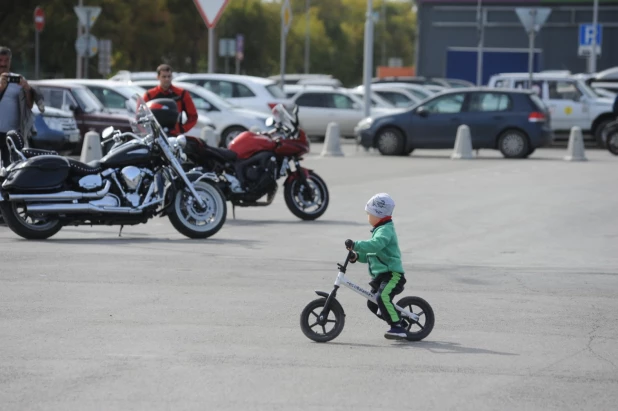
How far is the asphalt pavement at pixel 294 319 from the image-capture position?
254 inches

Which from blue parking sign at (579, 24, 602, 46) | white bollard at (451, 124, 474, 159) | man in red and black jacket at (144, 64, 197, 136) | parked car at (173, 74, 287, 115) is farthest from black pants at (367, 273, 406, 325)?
blue parking sign at (579, 24, 602, 46)

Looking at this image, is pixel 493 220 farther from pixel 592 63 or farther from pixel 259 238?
pixel 592 63

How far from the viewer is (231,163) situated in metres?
15.5

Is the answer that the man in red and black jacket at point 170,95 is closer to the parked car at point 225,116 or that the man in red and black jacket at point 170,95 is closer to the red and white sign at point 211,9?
the red and white sign at point 211,9

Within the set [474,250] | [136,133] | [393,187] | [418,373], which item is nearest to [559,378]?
[418,373]

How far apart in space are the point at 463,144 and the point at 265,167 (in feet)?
46.3

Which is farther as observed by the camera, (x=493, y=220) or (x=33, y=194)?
(x=493, y=220)

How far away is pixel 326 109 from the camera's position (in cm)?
3697

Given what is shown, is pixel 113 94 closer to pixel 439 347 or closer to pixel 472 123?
pixel 472 123

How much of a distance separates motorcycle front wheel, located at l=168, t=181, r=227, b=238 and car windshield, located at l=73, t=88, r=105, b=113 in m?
13.0

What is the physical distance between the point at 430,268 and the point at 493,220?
4.69 m

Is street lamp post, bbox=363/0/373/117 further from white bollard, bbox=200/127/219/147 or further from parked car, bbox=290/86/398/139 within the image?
white bollard, bbox=200/127/219/147

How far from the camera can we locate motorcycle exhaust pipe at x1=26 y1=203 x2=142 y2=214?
12.8m

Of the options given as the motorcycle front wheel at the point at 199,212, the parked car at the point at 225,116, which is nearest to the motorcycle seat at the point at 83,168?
the motorcycle front wheel at the point at 199,212
